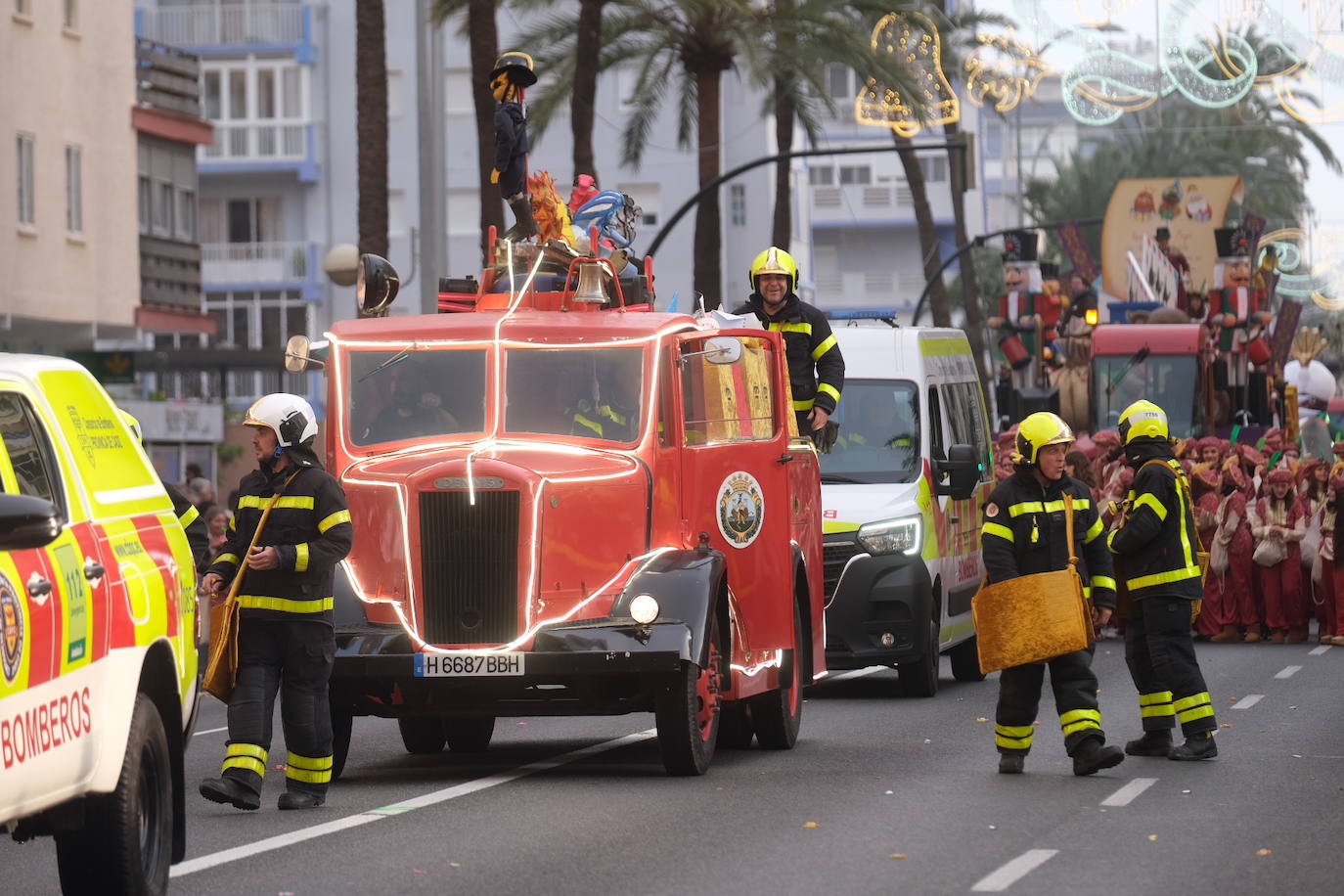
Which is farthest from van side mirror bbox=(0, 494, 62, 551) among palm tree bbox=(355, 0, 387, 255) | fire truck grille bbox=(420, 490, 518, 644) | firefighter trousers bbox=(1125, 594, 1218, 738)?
palm tree bbox=(355, 0, 387, 255)

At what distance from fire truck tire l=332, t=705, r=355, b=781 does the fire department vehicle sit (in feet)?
11.6

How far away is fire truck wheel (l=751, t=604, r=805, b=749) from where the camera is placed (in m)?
14.6

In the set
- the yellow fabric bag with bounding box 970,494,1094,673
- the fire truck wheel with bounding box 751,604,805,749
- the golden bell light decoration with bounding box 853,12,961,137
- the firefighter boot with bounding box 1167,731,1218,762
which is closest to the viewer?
the yellow fabric bag with bounding box 970,494,1094,673

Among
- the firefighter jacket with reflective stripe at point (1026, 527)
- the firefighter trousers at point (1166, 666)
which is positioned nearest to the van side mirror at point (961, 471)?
the firefighter trousers at point (1166, 666)

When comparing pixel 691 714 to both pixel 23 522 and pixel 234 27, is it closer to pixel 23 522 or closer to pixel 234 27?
pixel 23 522

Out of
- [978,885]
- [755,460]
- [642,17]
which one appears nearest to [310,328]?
[642,17]

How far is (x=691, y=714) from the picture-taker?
12.9 metres

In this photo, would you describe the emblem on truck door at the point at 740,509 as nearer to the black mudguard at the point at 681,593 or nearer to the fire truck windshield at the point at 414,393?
the black mudguard at the point at 681,593

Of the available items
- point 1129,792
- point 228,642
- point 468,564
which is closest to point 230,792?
point 228,642

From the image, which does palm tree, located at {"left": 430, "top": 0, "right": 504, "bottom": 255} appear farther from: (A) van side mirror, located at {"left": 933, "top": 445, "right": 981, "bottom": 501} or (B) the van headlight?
(B) the van headlight

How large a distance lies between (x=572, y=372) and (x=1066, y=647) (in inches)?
113

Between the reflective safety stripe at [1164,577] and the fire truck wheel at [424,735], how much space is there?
12.7ft

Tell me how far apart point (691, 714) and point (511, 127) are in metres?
4.57

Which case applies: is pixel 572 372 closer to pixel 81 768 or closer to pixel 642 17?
pixel 81 768
